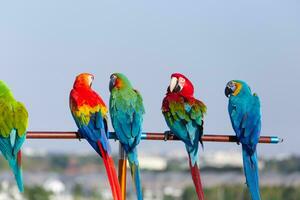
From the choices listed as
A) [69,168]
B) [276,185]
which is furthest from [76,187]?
[69,168]

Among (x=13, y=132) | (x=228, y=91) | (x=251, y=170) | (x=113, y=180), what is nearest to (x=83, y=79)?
(x=13, y=132)

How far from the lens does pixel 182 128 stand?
18.0 ft

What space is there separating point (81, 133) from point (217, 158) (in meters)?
64.3

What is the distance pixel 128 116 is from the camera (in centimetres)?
544

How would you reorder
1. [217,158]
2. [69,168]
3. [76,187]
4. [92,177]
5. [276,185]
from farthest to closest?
[217,158], [69,168], [92,177], [76,187], [276,185]

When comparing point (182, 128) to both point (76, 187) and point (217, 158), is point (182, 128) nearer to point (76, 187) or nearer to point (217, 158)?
point (76, 187)

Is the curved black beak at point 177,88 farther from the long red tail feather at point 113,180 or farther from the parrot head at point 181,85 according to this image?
the long red tail feather at point 113,180

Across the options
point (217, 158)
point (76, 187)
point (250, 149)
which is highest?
point (250, 149)

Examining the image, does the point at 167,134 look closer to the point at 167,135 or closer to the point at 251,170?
the point at 167,135

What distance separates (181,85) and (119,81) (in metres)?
0.27

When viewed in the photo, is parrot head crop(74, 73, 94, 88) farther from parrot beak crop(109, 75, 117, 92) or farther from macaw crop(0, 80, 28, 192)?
macaw crop(0, 80, 28, 192)

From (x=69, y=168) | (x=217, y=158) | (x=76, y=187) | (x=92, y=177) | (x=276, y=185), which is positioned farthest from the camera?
(x=217, y=158)

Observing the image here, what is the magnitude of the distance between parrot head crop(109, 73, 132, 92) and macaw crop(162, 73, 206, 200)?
186 mm

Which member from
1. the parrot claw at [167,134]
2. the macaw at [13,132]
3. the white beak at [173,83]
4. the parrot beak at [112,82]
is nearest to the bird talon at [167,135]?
the parrot claw at [167,134]
